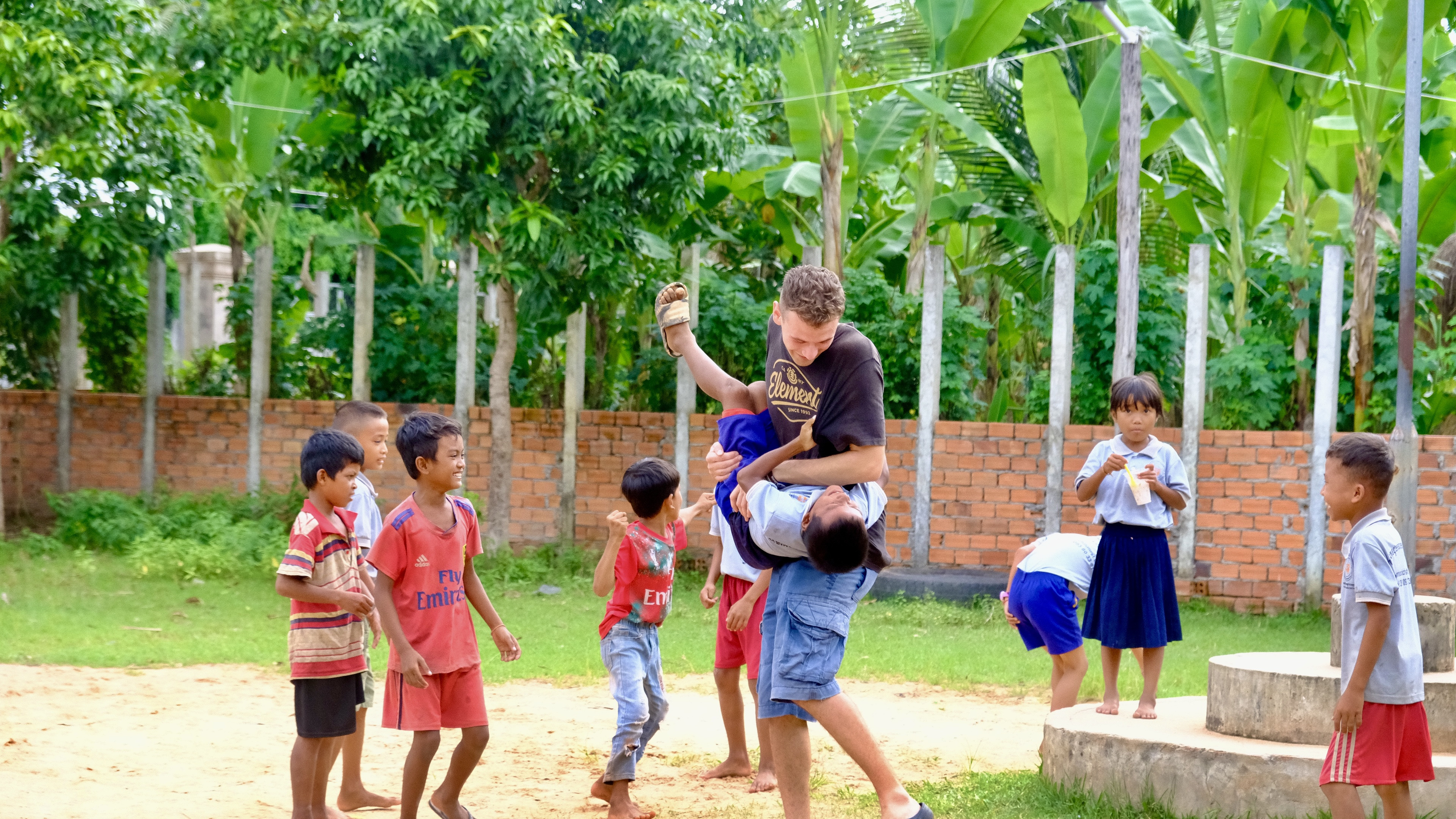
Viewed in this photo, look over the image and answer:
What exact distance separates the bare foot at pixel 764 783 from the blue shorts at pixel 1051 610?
1254mm

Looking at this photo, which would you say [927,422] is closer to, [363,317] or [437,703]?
[363,317]

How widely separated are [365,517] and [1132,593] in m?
3.05

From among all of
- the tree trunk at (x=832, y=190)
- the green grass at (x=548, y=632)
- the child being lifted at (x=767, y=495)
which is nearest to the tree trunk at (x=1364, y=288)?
the green grass at (x=548, y=632)

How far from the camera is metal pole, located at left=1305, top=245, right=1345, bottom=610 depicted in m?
9.26

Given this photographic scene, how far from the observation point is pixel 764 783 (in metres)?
5.07

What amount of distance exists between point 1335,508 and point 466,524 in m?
2.73

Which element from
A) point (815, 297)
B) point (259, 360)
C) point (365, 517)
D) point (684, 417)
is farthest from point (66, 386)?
point (815, 297)

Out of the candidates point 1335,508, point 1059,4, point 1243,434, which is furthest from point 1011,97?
point 1335,508

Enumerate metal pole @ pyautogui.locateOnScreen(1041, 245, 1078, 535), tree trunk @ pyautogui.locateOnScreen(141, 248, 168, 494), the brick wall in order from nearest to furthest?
the brick wall, metal pole @ pyautogui.locateOnScreen(1041, 245, 1078, 535), tree trunk @ pyautogui.locateOnScreen(141, 248, 168, 494)

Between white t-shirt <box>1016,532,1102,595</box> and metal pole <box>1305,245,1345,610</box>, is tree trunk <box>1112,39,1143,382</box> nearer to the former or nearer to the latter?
metal pole <box>1305,245,1345,610</box>

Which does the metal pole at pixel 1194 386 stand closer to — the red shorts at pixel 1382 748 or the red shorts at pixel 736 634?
the red shorts at pixel 736 634

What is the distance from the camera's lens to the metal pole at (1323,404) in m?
9.26

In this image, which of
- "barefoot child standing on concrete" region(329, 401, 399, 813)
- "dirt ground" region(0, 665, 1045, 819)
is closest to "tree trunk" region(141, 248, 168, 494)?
"dirt ground" region(0, 665, 1045, 819)

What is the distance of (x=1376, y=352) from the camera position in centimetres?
976
